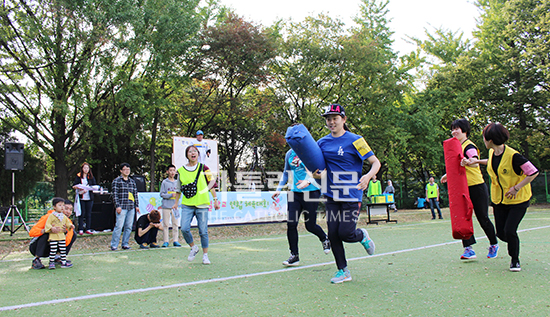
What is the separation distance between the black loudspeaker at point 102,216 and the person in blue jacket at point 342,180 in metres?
8.69

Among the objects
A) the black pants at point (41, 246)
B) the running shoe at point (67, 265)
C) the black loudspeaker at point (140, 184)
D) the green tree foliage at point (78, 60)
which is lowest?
the running shoe at point (67, 265)

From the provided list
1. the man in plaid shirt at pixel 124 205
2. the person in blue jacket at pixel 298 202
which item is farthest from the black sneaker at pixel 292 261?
the man in plaid shirt at pixel 124 205

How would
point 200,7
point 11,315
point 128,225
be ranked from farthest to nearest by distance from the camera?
point 200,7 → point 128,225 → point 11,315

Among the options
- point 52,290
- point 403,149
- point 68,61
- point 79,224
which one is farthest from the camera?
point 403,149

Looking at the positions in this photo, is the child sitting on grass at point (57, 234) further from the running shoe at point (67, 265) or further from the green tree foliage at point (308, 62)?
the green tree foliage at point (308, 62)

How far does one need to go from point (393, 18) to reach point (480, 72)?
7.55 metres

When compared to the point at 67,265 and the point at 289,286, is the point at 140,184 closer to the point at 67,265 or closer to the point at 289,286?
the point at 67,265

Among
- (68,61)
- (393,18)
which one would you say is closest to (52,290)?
(68,61)

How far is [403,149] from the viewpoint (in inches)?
1073

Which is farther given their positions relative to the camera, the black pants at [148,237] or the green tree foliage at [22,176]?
the green tree foliage at [22,176]

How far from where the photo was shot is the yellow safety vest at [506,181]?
512 centimetres

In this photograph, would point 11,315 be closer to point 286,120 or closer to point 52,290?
point 52,290

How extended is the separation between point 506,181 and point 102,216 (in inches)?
395

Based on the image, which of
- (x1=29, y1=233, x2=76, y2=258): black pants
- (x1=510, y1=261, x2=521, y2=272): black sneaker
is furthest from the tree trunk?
(x1=510, y1=261, x2=521, y2=272): black sneaker
